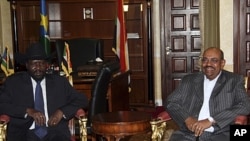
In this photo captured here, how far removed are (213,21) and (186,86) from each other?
93.4 inches

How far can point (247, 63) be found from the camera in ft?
17.1

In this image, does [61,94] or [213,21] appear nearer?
[61,94]

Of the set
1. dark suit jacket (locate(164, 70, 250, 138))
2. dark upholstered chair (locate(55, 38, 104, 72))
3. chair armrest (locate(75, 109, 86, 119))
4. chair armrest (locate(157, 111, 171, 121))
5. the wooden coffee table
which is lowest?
the wooden coffee table

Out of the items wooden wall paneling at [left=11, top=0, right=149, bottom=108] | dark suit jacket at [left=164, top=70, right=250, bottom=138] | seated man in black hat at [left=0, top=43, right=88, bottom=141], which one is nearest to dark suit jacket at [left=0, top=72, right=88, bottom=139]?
seated man in black hat at [left=0, top=43, right=88, bottom=141]

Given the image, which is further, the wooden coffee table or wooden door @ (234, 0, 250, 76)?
wooden door @ (234, 0, 250, 76)

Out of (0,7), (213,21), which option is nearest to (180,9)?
(213,21)

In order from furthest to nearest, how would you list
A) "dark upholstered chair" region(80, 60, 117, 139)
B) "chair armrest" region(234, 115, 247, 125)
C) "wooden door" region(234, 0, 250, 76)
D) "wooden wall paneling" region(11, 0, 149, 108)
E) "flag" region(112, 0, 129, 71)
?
"wooden wall paneling" region(11, 0, 149, 108)
"flag" region(112, 0, 129, 71)
"wooden door" region(234, 0, 250, 76)
"dark upholstered chair" region(80, 60, 117, 139)
"chair armrest" region(234, 115, 247, 125)

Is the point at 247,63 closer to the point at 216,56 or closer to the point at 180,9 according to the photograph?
the point at 180,9

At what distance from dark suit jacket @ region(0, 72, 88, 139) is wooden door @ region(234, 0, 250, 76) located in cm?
264

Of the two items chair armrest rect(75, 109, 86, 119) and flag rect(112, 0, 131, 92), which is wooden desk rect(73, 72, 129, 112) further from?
chair armrest rect(75, 109, 86, 119)

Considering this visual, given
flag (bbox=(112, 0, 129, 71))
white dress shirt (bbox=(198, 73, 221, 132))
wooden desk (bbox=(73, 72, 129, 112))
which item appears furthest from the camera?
flag (bbox=(112, 0, 129, 71))

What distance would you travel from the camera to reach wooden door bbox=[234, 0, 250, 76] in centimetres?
503

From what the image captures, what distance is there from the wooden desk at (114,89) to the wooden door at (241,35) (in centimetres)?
156

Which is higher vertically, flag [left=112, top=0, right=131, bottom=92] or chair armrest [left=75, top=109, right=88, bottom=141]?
flag [left=112, top=0, right=131, bottom=92]
